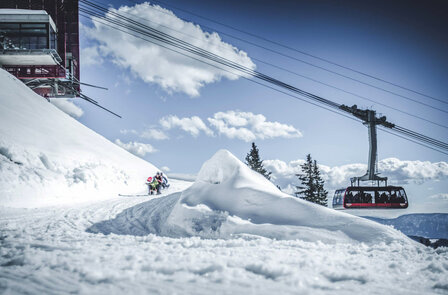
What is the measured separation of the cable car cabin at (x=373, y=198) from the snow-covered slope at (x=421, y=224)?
94 centimetres

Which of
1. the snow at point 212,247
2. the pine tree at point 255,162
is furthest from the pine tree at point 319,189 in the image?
the snow at point 212,247

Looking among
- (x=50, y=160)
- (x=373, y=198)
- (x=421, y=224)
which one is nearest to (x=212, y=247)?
(x=50, y=160)

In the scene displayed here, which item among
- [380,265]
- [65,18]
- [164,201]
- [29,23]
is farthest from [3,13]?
[380,265]

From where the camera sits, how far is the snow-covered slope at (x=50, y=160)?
477 inches

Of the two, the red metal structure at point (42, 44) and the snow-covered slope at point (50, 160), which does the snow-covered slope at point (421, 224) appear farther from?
the red metal structure at point (42, 44)

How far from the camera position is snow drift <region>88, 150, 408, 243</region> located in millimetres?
5406

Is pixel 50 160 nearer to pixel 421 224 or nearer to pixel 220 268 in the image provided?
pixel 220 268

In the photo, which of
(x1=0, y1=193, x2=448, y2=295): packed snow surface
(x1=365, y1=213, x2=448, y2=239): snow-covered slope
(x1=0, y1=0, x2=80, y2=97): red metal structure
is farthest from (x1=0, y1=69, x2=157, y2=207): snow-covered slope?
(x1=365, y1=213, x2=448, y2=239): snow-covered slope

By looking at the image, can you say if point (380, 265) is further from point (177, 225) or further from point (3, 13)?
Result: point (3, 13)

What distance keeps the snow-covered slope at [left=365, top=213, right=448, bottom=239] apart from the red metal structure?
33839mm

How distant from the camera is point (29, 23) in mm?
27078

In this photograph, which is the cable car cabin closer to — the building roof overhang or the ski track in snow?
the ski track in snow

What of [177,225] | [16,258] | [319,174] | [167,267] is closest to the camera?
[167,267]

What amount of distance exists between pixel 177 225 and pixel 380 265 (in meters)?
4.59
